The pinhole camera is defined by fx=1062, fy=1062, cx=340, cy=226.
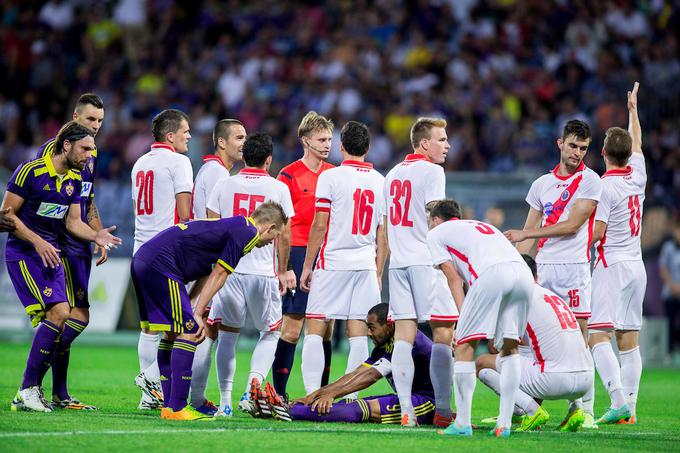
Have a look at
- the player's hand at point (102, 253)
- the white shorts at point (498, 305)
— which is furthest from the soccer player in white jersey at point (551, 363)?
the player's hand at point (102, 253)

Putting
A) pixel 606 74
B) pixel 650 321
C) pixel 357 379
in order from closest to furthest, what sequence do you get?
pixel 357 379 → pixel 650 321 → pixel 606 74

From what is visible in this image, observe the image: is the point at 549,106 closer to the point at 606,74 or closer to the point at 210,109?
the point at 606,74

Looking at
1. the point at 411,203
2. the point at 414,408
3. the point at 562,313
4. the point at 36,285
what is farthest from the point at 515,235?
the point at 36,285

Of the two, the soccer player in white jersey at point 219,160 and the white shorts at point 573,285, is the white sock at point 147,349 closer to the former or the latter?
the soccer player in white jersey at point 219,160


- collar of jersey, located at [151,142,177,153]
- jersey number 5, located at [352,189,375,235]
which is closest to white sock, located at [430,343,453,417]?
jersey number 5, located at [352,189,375,235]

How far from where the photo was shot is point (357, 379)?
880 cm

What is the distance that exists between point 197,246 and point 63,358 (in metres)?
1.89

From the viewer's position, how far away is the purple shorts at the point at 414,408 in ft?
28.8

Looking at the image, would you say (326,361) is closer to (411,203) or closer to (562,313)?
(411,203)

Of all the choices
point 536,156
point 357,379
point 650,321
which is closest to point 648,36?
point 536,156

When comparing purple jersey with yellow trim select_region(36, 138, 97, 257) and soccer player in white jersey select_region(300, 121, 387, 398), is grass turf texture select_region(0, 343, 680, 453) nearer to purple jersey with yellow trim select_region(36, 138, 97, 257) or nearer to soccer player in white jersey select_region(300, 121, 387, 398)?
soccer player in white jersey select_region(300, 121, 387, 398)

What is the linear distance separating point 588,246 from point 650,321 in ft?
23.9

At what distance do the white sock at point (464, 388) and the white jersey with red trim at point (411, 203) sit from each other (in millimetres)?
1633

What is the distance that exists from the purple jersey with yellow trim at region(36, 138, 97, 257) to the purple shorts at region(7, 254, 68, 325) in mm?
397
